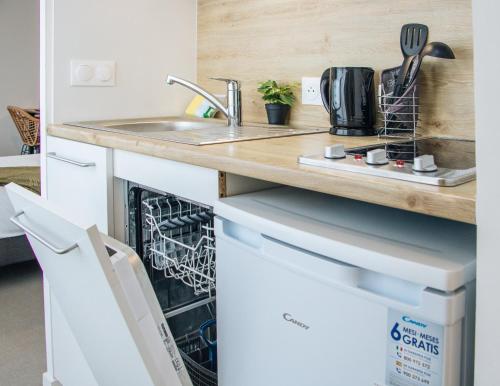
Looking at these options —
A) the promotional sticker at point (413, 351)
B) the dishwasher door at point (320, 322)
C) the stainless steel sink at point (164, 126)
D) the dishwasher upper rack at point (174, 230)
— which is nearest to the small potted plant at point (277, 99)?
the stainless steel sink at point (164, 126)

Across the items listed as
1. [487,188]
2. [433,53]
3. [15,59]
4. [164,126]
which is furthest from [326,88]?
[15,59]

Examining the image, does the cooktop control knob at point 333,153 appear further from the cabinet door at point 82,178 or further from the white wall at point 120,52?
the white wall at point 120,52

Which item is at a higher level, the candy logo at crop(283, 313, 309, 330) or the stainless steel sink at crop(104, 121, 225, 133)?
the stainless steel sink at crop(104, 121, 225, 133)

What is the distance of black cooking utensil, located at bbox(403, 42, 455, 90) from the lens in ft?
4.26

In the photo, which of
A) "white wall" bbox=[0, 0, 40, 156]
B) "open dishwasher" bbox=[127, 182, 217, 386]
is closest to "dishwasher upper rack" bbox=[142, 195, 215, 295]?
"open dishwasher" bbox=[127, 182, 217, 386]

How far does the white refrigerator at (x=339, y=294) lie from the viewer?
0.77 m

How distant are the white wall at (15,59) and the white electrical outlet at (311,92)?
187 inches

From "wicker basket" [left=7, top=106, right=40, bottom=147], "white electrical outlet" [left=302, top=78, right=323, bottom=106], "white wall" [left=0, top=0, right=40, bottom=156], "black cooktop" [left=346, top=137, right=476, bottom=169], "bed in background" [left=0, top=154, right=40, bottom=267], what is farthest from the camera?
"white wall" [left=0, top=0, right=40, bottom=156]

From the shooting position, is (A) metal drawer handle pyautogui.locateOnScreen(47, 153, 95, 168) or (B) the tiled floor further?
(B) the tiled floor

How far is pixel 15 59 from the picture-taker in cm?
571

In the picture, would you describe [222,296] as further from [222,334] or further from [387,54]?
[387,54]

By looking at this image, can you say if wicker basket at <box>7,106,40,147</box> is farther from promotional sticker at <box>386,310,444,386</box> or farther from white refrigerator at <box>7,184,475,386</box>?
promotional sticker at <box>386,310,444,386</box>

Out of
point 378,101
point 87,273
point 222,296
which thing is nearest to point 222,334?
point 222,296

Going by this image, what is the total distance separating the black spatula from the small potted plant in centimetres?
49
